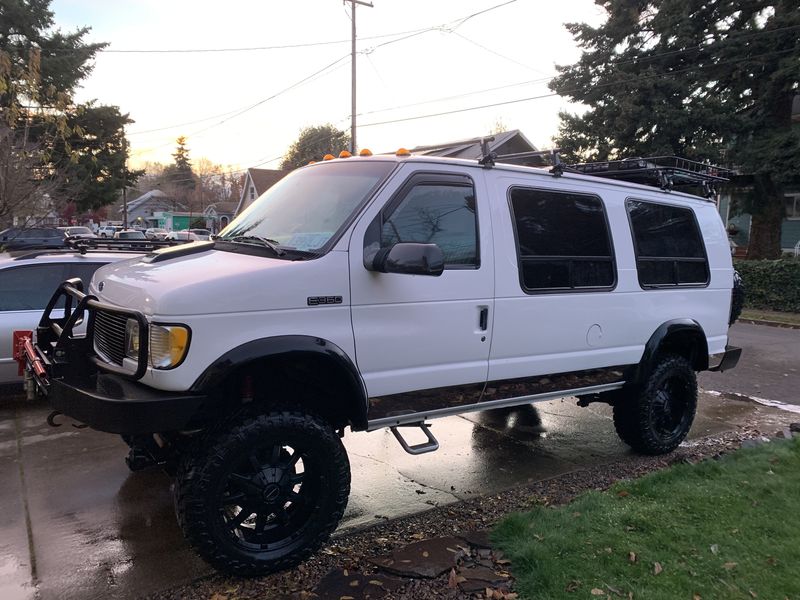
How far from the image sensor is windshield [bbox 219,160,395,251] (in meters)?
3.61

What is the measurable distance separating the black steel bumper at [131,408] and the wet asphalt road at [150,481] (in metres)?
0.94

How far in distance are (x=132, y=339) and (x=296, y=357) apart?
0.83 meters

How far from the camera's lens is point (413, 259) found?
3293mm

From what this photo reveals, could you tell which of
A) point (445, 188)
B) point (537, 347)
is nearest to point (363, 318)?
point (445, 188)

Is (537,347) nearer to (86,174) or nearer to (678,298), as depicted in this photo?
(678,298)

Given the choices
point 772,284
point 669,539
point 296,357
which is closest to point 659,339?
point 669,539

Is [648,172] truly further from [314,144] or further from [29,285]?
[314,144]

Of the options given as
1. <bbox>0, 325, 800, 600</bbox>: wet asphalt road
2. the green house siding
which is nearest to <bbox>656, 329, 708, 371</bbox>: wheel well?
<bbox>0, 325, 800, 600</bbox>: wet asphalt road

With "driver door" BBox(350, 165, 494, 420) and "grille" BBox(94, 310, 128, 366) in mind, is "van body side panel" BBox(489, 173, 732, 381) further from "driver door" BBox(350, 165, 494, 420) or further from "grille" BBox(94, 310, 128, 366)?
"grille" BBox(94, 310, 128, 366)

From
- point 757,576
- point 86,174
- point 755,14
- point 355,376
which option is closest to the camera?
point 757,576

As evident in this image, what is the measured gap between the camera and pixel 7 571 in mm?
3371

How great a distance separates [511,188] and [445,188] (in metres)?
0.57

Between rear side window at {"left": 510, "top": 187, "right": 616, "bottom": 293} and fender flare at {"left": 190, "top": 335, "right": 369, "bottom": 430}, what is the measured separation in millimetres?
1429

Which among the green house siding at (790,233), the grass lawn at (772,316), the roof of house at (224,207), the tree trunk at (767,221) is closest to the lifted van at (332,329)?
the grass lawn at (772,316)
